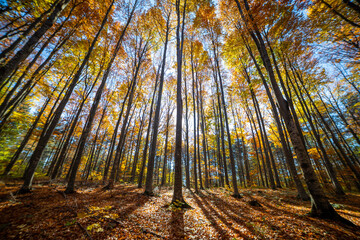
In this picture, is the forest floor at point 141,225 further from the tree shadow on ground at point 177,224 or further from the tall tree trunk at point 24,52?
the tall tree trunk at point 24,52

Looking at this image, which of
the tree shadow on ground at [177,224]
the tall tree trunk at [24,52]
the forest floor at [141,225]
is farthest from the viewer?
the tree shadow on ground at [177,224]

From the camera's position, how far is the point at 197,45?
11.7 metres

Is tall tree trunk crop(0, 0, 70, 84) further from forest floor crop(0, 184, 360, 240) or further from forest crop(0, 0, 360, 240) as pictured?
forest floor crop(0, 184, 360, 240)

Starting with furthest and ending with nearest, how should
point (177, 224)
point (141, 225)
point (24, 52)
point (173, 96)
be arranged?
point (173, 96)
point (177, 224)
point (141, 225)
point (24, 52)

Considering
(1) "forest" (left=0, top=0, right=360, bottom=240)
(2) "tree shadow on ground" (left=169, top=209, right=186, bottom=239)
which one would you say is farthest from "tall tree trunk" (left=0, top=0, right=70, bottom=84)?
(2) "tree shadow on ground" (left=169, top=209, right=186, bottom=239)

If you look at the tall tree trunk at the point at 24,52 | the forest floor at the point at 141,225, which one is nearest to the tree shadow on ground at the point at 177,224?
the forest floor at the point at 141,225

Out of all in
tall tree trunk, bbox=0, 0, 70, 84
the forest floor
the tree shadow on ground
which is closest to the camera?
the forest floor

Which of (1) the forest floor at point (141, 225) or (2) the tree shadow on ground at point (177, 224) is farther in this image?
(2) the tree shadow on ground at point (177, 224)

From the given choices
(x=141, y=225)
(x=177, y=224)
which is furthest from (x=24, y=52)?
(x=177, y=224)

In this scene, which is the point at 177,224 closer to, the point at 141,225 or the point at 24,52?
the point at 141,225

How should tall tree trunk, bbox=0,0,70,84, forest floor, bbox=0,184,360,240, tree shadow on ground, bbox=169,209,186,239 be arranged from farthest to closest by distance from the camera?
tree shadow on ground, bbox=169,209,186,239
tall tree trunk, bbox=0,0,70,84
forest floor, bbox=0,184,360,240

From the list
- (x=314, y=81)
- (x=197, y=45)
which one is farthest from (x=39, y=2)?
(x=314, y=81)

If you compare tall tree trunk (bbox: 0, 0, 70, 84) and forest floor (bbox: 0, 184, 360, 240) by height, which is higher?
tall tree trunk (bbox: 0, 0, 70, 84)

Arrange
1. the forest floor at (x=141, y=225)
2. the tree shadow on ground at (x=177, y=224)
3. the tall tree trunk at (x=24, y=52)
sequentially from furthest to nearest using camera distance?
the tree shadow on ground at (x=177, y=224)
the tall tree trunk at (x=24, y=52)
the forest floor at (x=141, y=225)
